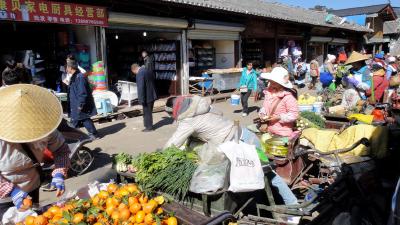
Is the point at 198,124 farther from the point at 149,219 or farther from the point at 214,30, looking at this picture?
the point at 214,30

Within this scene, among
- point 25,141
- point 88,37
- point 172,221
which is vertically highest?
point 88,37

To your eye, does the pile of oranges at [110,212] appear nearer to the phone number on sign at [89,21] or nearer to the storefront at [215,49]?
the phone number on sign at [89,21]

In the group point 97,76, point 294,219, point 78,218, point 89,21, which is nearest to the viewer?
point 78,218

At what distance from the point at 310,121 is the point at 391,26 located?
3368 centimetres

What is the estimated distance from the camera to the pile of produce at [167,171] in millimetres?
3125

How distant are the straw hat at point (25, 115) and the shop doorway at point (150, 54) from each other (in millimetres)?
10862

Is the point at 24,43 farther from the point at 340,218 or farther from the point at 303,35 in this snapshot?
the point at 303,35

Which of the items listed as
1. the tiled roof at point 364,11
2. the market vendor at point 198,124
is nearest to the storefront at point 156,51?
the market vendor at point 198,124

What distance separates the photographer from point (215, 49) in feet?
54.7

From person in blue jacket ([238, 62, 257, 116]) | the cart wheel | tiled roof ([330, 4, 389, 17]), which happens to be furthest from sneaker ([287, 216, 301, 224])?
tiled roof ([330, 4, 389, 17])

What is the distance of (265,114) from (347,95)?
310cm

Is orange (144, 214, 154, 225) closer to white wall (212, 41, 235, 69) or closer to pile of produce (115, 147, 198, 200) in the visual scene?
pile of produce (115, 147, 198, 200)

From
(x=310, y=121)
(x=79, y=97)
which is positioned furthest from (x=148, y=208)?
(x=79, y=97)

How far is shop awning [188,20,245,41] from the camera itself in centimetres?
1373
